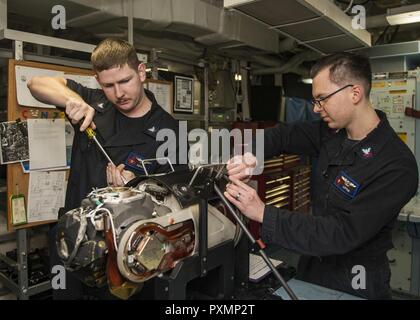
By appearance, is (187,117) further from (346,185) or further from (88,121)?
(346,185)

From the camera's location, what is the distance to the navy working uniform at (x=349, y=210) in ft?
3.68

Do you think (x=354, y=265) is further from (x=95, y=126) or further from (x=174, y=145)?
(x=95, y=126)

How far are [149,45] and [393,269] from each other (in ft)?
9.28

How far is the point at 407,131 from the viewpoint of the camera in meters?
2.87

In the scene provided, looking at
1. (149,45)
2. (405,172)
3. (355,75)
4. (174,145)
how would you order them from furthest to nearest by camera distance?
1. (149,45)
2. (174,145)
3. (355,75)
4. (405,172)

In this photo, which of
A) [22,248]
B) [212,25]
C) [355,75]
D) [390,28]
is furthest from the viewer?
[390,28]

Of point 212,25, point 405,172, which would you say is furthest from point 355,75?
point 212,25

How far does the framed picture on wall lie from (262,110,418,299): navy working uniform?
1643 millimetres

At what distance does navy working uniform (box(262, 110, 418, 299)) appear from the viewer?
1.12 meters

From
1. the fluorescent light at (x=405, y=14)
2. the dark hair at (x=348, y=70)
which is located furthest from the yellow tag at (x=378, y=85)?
the dark hair at (x=348, y=70)

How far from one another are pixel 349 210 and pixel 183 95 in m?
2.32

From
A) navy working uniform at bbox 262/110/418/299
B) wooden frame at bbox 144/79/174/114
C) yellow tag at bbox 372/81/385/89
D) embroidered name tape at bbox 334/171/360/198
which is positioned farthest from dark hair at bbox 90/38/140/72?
yellow tag at bbox 372/81/385/89

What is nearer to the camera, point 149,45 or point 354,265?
point 354,265

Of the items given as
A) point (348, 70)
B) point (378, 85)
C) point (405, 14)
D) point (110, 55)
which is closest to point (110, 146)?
point (110, 55)
